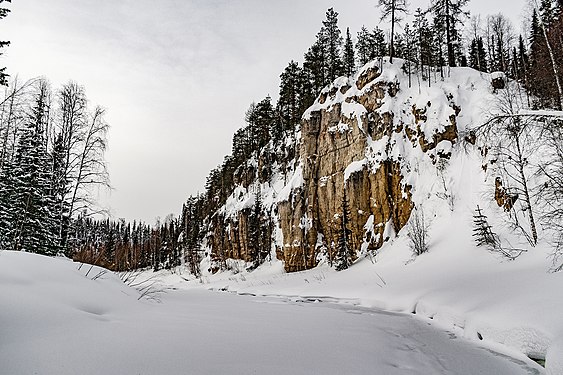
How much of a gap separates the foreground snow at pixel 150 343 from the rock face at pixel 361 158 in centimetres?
2060

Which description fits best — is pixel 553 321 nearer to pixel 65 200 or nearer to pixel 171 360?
pixel 171 360

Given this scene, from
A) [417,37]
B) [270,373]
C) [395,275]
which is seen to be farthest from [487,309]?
[417,37]

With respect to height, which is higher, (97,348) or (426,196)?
(426,196)

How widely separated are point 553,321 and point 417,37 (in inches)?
1491

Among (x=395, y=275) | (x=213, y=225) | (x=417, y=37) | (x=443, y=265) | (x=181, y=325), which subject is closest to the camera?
(x=181, y=325)

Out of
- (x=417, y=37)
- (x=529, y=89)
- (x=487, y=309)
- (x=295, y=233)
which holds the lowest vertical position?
(x=487, y=309)

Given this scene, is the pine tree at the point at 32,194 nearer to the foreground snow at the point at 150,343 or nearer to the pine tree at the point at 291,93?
the foreground snow at the point at 150,343

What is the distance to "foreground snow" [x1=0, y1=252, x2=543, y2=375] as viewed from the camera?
291 centimetres

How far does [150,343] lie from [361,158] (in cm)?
2703

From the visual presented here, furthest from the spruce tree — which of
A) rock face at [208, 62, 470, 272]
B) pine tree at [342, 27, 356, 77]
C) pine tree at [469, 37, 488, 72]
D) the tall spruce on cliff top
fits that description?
pine tree at [469, 37, 488, 72]

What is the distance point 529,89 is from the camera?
2605 cm

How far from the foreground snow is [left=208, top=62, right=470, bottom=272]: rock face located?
67.6 feet

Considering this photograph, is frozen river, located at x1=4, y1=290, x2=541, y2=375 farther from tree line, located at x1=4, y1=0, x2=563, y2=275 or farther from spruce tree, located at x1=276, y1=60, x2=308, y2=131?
spruce tree, located at x1=276, y1=60, x2=308, y2=131

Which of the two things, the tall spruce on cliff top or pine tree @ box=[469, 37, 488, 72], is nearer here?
the tall spruce on cliff top
